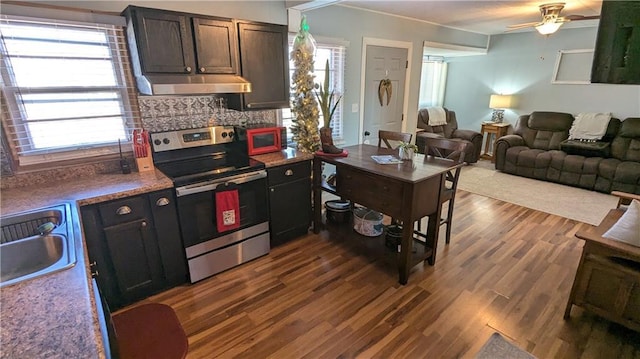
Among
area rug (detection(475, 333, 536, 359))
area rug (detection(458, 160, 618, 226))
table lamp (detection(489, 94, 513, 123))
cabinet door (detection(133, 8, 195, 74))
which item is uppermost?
cabinet door (detection(133, 8, 195, 74))

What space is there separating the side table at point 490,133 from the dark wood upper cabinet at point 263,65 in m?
4.61

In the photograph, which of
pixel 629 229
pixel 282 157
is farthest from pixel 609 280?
pixel 282 157

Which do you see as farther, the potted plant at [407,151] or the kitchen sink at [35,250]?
the potted plant at [407,151]

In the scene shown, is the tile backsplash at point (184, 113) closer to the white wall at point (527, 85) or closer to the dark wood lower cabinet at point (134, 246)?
the dark wood lower cabinet at point (134, 246)

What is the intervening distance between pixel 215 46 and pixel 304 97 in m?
0.87

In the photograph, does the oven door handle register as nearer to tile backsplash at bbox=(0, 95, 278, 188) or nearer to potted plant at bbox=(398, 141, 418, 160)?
tile backsplash at bbox=(0, 95, 278, 188)

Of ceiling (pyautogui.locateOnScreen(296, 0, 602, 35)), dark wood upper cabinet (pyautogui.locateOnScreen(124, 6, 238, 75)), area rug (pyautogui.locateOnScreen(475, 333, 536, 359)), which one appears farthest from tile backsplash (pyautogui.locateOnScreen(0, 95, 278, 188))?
area rug (pyautogui.locateOnScreen(475, 333, 536, 359))

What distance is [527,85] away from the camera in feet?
19.3

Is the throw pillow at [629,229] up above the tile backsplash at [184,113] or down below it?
below

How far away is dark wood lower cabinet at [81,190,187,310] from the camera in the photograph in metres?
1.96

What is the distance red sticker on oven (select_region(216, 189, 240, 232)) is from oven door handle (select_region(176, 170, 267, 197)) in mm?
75

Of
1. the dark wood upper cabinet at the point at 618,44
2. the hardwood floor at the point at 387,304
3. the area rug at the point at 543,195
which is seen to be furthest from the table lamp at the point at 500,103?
the dark wood upper cabinet at the point at 618,44

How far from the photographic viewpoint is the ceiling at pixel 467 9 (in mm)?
3412


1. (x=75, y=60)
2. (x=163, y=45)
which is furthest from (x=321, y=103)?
(x=75, y=60)
